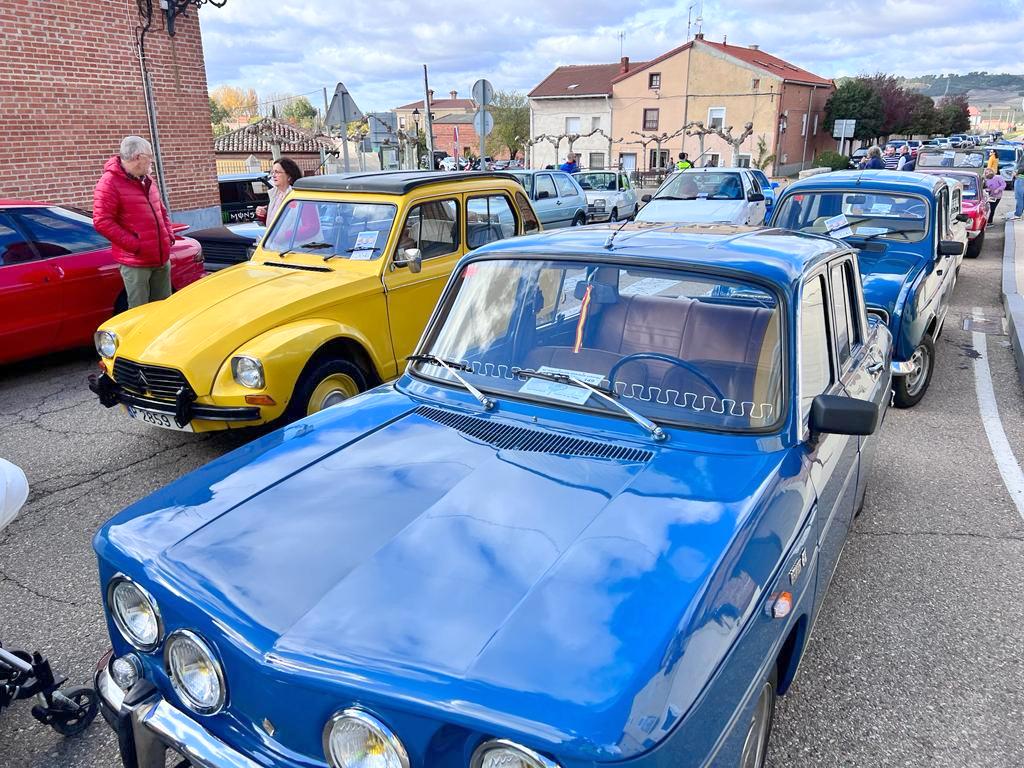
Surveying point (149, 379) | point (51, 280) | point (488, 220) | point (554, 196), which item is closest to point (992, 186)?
point (554, 196)

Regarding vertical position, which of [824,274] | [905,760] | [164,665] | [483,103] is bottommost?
[905,760]

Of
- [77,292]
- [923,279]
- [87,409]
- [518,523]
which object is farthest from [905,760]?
[77,292]

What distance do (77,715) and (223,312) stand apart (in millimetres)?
2896

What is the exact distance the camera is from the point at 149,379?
4812mm

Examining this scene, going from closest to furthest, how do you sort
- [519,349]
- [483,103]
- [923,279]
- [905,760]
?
[905,760], [519,349], [923,279], [483,103]

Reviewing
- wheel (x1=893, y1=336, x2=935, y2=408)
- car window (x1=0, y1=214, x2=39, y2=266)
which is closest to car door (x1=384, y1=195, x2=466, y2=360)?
car window (x1=0, y1=214, x2=39, y2=266)

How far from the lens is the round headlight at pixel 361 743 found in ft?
5.26

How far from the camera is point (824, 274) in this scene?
3.11m

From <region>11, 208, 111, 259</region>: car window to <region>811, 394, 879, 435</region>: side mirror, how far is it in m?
7.16

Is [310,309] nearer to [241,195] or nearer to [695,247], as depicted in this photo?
[695,247]

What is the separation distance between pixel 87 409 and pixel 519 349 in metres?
5.01

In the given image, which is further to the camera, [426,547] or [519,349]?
[519,349]

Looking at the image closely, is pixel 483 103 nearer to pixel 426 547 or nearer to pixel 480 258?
pixel 480 258

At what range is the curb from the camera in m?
7.68
